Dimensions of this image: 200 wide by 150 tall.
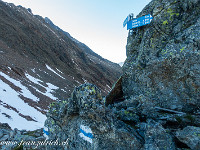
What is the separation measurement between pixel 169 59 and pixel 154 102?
2117 millimetres

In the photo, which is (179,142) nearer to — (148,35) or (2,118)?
(148,35)

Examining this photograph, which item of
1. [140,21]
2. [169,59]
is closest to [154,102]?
[169,59]

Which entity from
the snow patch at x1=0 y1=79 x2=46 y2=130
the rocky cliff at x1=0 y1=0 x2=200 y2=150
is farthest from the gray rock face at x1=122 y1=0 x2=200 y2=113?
the snow patch at x1=0 y1=79 x2=46 y2=130

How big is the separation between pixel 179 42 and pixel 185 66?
1.18m

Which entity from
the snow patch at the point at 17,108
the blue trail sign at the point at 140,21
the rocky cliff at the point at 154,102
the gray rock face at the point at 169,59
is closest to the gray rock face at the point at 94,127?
the rocky cliff at the point at 154,102

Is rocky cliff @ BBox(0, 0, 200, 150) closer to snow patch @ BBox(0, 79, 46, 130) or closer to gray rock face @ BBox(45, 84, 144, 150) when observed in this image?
gray rock face @ BBox(45, 84, 144, 150)

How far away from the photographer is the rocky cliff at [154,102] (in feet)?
18.4

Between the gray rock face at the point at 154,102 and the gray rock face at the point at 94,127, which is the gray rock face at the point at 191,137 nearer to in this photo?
the gray rock face at the point at 154,102

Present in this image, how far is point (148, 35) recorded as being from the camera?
28.3ft

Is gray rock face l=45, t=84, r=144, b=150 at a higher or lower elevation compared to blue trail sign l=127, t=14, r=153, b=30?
lower

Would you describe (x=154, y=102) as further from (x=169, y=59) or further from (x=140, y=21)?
(x=140, y=21)

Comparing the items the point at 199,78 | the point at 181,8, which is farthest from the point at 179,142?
the point at 181,8

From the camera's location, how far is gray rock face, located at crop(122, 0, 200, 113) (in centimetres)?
672

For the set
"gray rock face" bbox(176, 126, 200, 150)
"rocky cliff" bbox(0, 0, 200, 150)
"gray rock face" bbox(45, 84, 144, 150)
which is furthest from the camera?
"gray rock face" bbox(45, 84, 144, 150)
